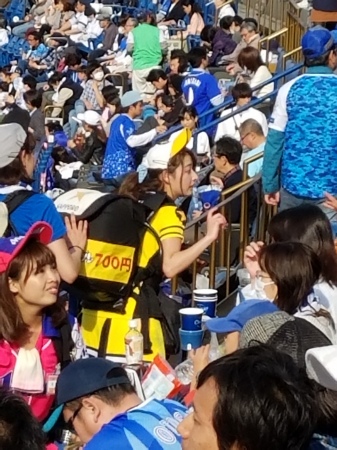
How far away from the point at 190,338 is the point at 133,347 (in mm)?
276

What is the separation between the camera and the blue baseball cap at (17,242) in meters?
3.82

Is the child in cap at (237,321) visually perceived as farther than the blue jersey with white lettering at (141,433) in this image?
Yes

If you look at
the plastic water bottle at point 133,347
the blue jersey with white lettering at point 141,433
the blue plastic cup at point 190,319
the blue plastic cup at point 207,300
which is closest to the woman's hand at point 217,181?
the blue plastic cup at point 207,300

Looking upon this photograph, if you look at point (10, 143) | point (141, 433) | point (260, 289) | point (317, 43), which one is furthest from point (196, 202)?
point (141, 433)

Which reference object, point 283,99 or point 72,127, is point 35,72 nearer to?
point 72,127

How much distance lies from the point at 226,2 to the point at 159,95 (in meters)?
6.29

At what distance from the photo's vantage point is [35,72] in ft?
71.8

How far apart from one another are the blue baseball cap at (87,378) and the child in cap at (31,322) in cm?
37

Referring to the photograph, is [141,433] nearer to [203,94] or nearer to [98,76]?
[203,94]

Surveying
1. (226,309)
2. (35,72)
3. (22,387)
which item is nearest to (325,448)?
(22,387)

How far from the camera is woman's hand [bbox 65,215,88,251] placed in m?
4.21

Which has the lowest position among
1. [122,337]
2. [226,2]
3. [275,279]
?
[226,2]

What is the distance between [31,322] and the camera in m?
3.92

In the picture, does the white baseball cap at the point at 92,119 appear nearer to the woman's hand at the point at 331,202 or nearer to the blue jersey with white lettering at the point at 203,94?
the blue jersey with white lettering at the point at 203,94
